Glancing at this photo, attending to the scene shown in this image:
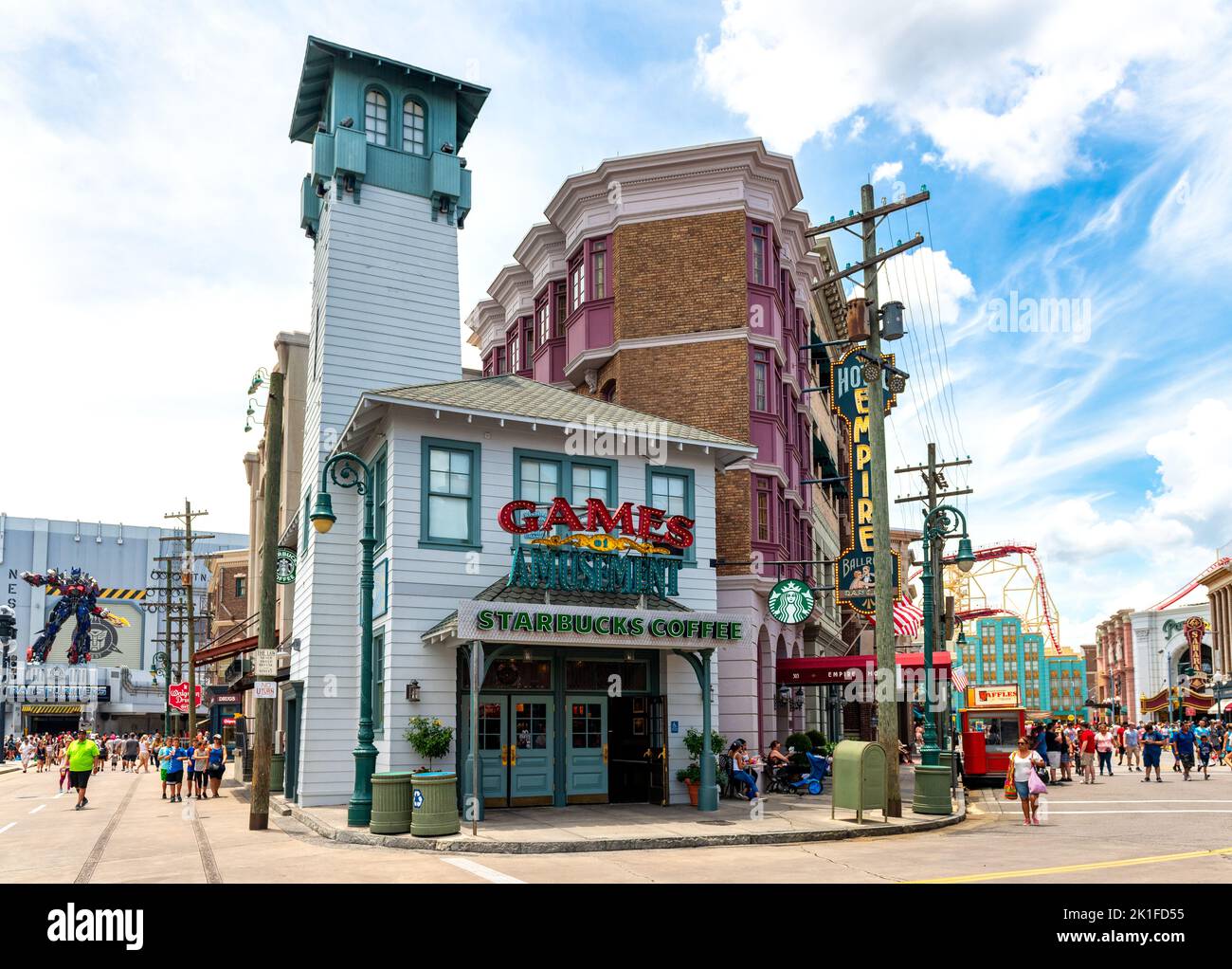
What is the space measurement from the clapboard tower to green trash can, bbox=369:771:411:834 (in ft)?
20.5

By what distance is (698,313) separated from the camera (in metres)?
30.6

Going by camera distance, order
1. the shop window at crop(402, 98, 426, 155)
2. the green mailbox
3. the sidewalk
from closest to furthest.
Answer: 1. the sidewalk
2. the green mailbox
3. the shop window at crop(402, 98, 426, 155)

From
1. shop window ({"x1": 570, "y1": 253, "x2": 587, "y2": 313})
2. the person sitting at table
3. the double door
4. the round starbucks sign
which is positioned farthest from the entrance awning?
shop window ({"x1": 570, "y1": 253, "x2": 587, "y2": 313})

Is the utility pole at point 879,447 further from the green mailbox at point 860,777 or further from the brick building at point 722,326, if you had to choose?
the brick building at point 722,326

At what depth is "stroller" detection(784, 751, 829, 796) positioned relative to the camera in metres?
25.6

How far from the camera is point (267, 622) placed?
67.5 ft

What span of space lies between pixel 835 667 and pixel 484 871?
683 inches

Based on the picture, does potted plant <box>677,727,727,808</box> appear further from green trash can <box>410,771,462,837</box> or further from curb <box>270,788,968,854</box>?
green trash can <box>410,771,462,837</box>

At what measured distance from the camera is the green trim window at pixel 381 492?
2175 cm

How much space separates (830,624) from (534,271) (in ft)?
56.1

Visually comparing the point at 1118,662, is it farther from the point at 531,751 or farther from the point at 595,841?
the point at 595,841

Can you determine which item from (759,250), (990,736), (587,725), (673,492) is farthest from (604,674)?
(990,736)
